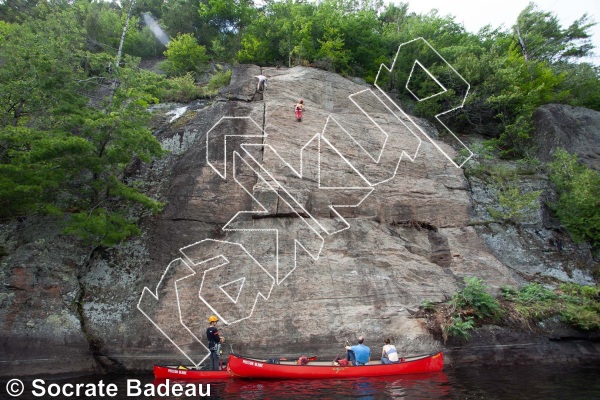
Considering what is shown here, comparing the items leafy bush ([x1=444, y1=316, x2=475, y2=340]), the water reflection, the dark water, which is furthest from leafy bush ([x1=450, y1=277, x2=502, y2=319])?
A: the water reflection

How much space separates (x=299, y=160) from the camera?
16.4 metres

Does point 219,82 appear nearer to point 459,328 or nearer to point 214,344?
point 214,344

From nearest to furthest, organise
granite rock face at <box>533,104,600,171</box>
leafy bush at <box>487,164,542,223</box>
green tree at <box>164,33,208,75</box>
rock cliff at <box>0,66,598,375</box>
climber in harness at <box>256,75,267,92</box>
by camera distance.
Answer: rock cliff at <box>0,66,598,375</box> < leafy bush at <box>487,164,542,223</box> < granite rock face at <box>533,104,600,171</box> < climber in harness at <box>256,75,267,92</box> < green tree at <box>164,33,208,75</box>

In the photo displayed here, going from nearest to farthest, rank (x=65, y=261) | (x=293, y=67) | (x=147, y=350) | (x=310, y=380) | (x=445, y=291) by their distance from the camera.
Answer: (x=310, y=380) < (x=147, y=350) < (x=65, y=261) < (x=445, y=291) < (x=293, y=67)

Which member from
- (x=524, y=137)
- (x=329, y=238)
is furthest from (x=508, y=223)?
(x=329, y=238)

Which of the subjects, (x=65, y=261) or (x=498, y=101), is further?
(x=498, y=101)

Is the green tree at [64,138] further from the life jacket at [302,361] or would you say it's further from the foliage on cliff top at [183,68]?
the life jacket at [302,361]

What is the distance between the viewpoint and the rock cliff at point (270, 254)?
11.9 meters

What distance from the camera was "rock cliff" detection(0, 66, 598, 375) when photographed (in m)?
11.9

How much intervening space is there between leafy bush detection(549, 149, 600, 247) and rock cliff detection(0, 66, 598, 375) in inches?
31.6

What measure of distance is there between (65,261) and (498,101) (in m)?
20.3

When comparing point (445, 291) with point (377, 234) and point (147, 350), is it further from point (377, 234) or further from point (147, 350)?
point (147, 350)

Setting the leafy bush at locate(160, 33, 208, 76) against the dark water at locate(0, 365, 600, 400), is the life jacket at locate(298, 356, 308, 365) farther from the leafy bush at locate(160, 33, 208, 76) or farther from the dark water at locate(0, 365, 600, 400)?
the leafy bush at locate(160, 33, 208, 76)

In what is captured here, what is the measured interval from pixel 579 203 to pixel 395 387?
1217 cm
